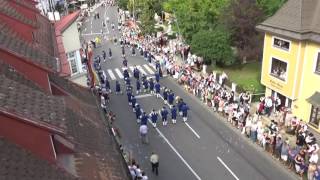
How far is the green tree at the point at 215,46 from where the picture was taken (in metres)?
33.6

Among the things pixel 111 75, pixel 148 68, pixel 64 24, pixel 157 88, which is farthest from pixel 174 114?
pixel 148 68

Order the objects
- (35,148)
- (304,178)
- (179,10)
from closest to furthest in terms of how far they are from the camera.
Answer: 1. (35,148)
2. (304,178)
3. (179,10)

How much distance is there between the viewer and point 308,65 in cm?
2248

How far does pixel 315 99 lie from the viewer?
21703 millimetres

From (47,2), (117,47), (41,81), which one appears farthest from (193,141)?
(47,2)

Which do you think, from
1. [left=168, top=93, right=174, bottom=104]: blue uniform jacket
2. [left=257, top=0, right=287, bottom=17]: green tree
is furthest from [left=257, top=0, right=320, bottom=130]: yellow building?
[left=257, top=0, right=287, bottom=17]: green tree

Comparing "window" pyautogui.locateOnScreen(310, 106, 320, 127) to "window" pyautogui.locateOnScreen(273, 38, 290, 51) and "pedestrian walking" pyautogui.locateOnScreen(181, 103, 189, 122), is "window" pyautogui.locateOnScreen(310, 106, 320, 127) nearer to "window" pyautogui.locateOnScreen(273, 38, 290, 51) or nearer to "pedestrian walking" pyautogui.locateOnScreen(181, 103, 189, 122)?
"window" pyautogui.locateOnScreen(273, 38, 290, 51)

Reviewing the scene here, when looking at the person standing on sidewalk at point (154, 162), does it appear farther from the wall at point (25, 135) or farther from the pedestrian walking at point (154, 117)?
the wall at point (25, 135)

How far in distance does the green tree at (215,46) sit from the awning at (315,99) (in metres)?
12.8

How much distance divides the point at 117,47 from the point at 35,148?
41.8 m

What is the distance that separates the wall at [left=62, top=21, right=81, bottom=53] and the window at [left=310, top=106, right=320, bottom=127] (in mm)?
15029

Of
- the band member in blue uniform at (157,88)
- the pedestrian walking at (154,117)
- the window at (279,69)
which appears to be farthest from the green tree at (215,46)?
the pedestrian walking at (154,117)

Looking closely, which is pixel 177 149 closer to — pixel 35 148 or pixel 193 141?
pixel 193 141

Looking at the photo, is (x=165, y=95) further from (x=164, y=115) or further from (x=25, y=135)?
(x=25, y=135)
